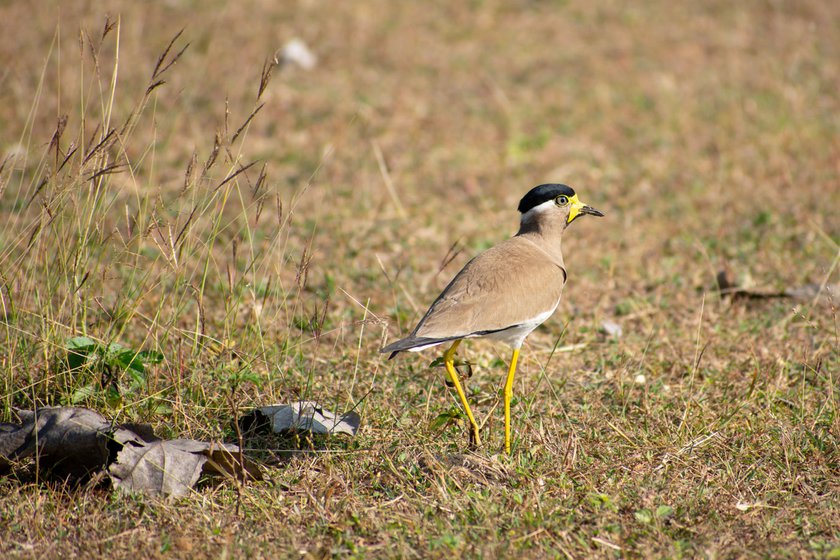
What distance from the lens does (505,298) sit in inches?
173

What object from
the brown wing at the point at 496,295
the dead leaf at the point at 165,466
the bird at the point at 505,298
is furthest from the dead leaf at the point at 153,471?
the brown wing at the point at 496,295

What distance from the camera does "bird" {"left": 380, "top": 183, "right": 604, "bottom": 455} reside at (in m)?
4.20

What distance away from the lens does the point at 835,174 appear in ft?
25.9

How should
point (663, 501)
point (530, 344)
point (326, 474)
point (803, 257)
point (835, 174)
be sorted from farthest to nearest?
1. point (835, 174)
2. point (803, 257)
3. point (530, 344)
4. point (326, 474)
5. point (663, 501)

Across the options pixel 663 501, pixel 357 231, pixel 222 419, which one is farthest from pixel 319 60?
pixel 663 501

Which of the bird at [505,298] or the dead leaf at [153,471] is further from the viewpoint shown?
the bird at [505,298]

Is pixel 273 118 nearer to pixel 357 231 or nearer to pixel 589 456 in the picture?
pixel 357 231

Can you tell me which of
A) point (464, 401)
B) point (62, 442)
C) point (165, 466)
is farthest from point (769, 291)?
point (62, 442)

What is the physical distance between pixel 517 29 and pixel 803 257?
5.32 m

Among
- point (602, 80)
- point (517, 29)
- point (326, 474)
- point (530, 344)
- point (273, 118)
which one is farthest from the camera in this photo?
point (517, 29)

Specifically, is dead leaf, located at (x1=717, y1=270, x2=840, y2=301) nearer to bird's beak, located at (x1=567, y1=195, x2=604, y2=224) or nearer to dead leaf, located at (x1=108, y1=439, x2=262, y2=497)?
bird's beak, located at (x1=567, y1=195, x2=604, y2=224)

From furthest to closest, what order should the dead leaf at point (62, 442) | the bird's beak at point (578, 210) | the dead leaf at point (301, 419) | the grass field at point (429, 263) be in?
the bird's beak at point (578, 210)
the dead leaf at point (301, 419)
the dead leaf at point (62, 442)
the grass field at point (429, 263)

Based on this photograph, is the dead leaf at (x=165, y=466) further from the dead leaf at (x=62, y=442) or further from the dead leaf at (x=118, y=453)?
the dead leaf at (x=62, y=442)

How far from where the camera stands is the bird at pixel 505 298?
4.20 m
